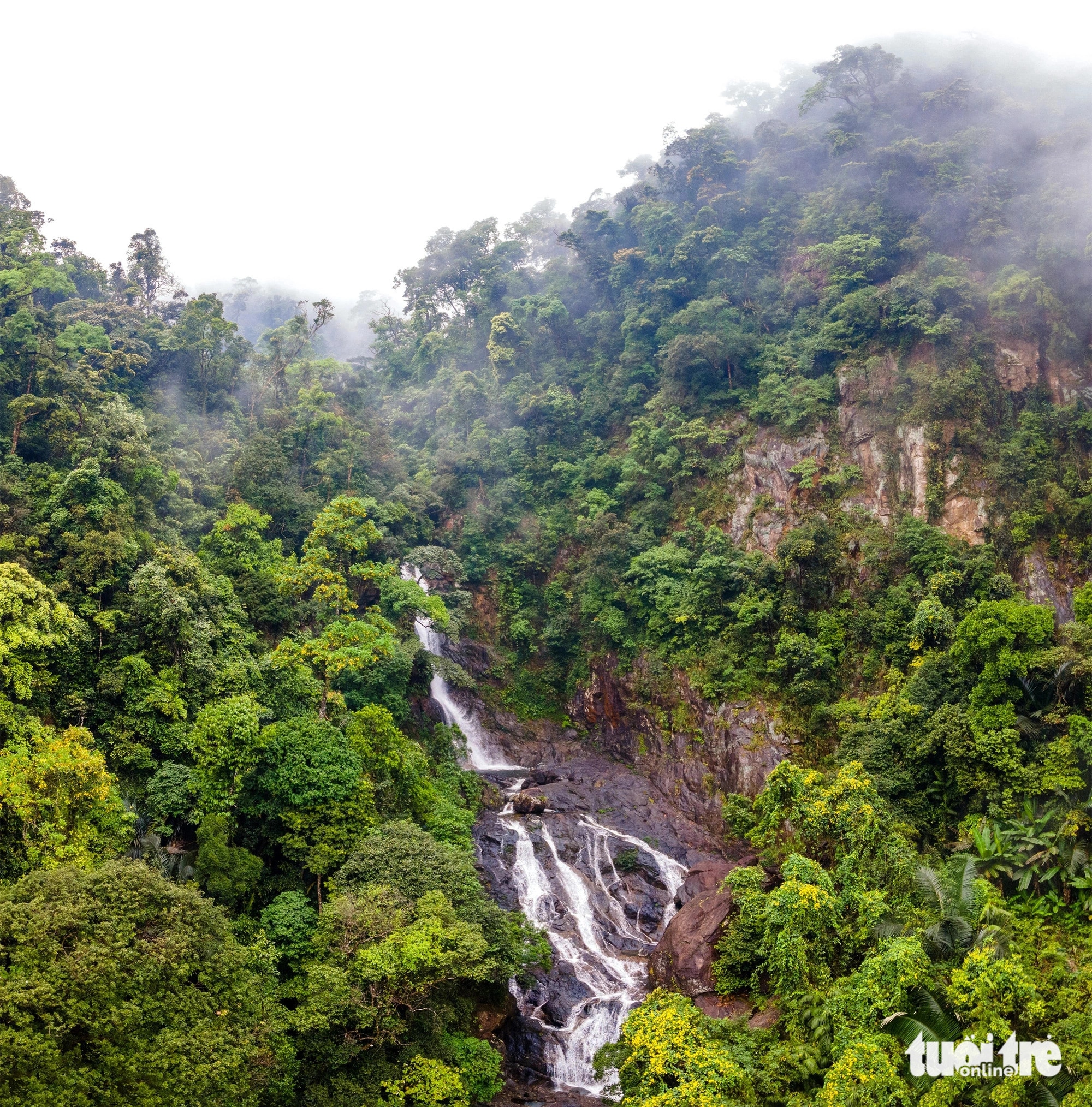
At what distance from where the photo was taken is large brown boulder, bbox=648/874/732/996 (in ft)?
60.4

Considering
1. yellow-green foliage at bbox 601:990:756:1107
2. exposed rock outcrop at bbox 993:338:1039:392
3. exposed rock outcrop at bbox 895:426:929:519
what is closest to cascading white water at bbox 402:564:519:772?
yellow-green foliage at bbox 601:990:756:1107

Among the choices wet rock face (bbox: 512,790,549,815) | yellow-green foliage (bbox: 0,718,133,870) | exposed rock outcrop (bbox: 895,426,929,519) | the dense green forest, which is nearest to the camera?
the dense green forest

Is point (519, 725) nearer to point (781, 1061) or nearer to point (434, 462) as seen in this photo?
point (434, 462)

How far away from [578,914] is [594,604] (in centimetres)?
1398

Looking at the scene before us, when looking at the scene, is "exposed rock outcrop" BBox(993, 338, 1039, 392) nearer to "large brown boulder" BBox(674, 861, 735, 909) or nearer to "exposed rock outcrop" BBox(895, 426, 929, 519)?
"exposed rock outcrop" BBox(895, 426, 929, 519)

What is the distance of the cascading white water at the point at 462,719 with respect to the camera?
31.8m

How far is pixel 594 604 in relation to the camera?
33.9 meters

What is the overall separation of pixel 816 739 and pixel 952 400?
1347cm

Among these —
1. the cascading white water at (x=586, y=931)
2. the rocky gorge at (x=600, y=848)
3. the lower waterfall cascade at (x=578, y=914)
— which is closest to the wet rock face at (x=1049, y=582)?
the rocky gorge at (x=600, y=848)

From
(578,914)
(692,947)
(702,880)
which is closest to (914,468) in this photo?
(702,880)

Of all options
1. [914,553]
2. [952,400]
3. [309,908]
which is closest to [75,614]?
[309,908]

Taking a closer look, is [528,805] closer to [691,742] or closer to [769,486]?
[691,742]

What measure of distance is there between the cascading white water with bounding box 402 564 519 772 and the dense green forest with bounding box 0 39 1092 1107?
164cm

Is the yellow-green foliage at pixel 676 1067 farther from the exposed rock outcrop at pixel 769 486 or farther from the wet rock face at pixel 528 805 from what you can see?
the exposed rock outcrop at pixel 769 486
